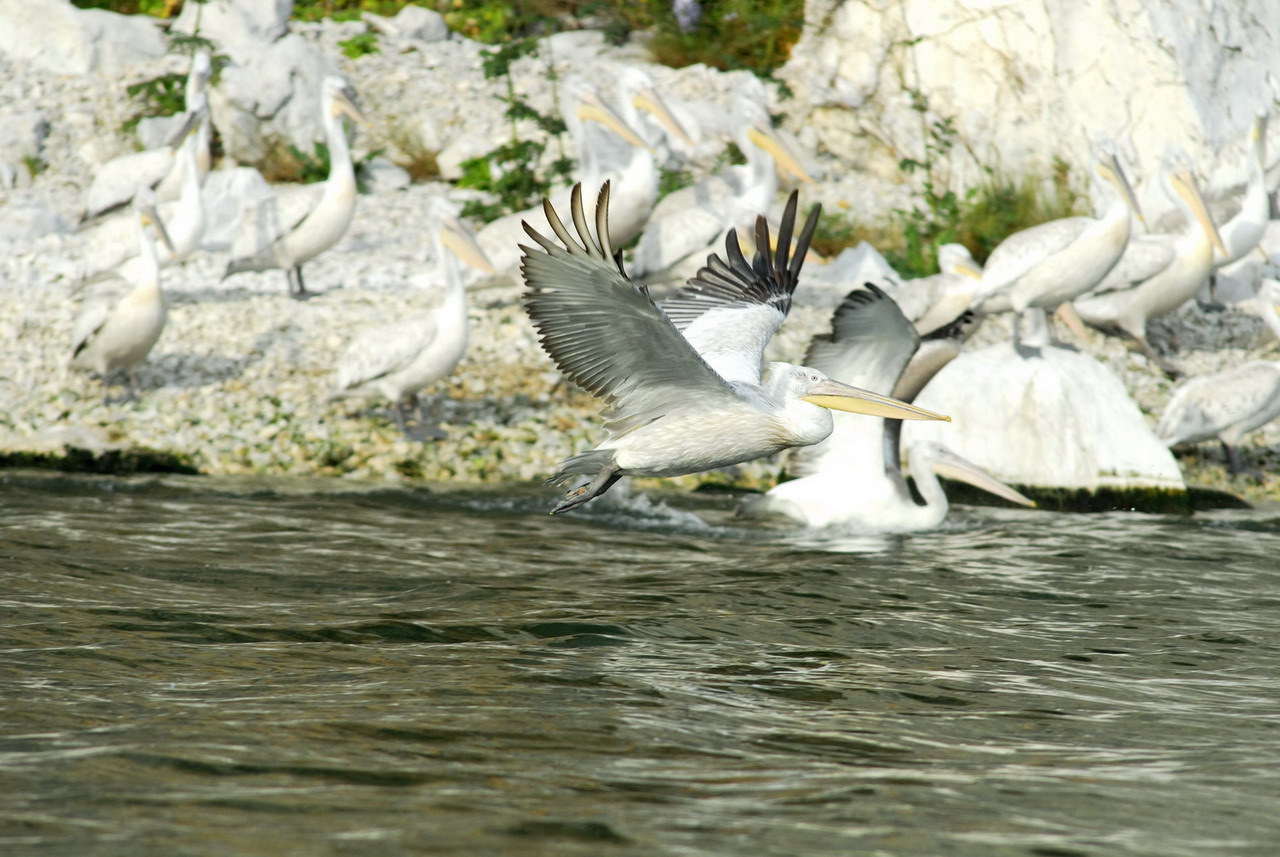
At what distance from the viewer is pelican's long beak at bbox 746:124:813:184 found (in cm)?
954

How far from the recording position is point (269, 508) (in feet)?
21.3

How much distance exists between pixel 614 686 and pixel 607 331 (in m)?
1.05

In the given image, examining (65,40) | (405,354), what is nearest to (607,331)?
(405,354)

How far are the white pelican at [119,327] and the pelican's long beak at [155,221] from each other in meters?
0.64

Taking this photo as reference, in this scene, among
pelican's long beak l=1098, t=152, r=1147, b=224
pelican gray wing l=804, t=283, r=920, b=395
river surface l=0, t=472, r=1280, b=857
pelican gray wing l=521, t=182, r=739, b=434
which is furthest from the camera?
pelican's long beak l=1098, t=152, r=1147, b=224

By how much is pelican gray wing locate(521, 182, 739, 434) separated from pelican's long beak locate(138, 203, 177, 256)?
4.87 meters

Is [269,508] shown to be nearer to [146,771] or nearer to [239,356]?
[239,356]

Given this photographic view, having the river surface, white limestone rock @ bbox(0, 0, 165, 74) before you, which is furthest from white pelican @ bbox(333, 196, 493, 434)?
white limestone rock @ bbox(0, 0, 165, 74)

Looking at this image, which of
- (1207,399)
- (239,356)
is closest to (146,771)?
(239,356)

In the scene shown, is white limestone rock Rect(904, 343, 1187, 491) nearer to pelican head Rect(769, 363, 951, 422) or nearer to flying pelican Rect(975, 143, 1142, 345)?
flying pelican Rect(975, 143, 1142, 345)

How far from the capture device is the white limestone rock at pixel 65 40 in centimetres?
A: 1237

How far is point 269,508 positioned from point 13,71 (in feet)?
25.6

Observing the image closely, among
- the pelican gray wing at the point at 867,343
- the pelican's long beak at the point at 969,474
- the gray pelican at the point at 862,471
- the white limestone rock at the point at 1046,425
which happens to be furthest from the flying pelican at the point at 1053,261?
the pelican gray wing at the point at 867,343

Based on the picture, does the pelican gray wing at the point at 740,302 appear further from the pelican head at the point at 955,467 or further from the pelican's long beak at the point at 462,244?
the pelican's long beak at the point at 462,244
